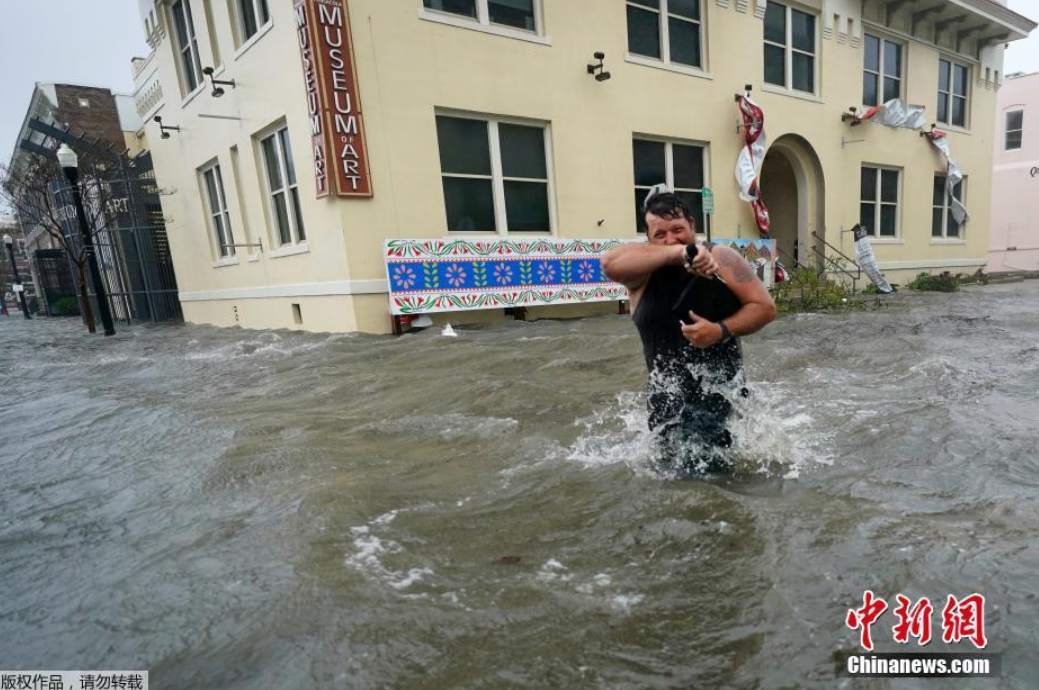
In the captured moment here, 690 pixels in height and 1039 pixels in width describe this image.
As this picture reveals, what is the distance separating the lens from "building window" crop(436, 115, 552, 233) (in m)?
8.98

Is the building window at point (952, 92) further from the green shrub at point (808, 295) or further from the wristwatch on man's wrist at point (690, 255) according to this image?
the wristwatch on man's wrist at point (690, 255)

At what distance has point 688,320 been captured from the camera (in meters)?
2.58

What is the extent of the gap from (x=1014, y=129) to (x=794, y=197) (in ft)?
65.1

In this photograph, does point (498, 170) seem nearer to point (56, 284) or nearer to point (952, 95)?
point (952, 95)

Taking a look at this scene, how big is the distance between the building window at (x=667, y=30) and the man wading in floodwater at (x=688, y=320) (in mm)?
9829

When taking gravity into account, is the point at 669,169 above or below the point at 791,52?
below

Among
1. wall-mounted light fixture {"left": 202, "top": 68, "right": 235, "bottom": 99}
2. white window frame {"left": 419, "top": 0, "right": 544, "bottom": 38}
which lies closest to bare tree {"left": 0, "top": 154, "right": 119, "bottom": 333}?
wall-mounted light fixture {"left": 202, "top": 68, "right": 235, "bottom": 99}

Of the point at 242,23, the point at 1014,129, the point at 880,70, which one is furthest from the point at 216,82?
the point at 1014,129

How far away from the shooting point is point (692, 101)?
11.4 m

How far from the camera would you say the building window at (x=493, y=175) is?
898 centimetres

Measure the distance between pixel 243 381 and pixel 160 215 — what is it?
1320cm

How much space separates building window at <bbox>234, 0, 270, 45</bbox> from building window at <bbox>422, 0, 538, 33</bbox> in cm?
272

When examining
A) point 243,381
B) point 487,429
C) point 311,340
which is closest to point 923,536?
point 487,429

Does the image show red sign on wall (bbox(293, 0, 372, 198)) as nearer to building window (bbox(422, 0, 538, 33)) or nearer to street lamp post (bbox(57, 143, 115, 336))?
building window (bbox(422, 0, 538, 33))
